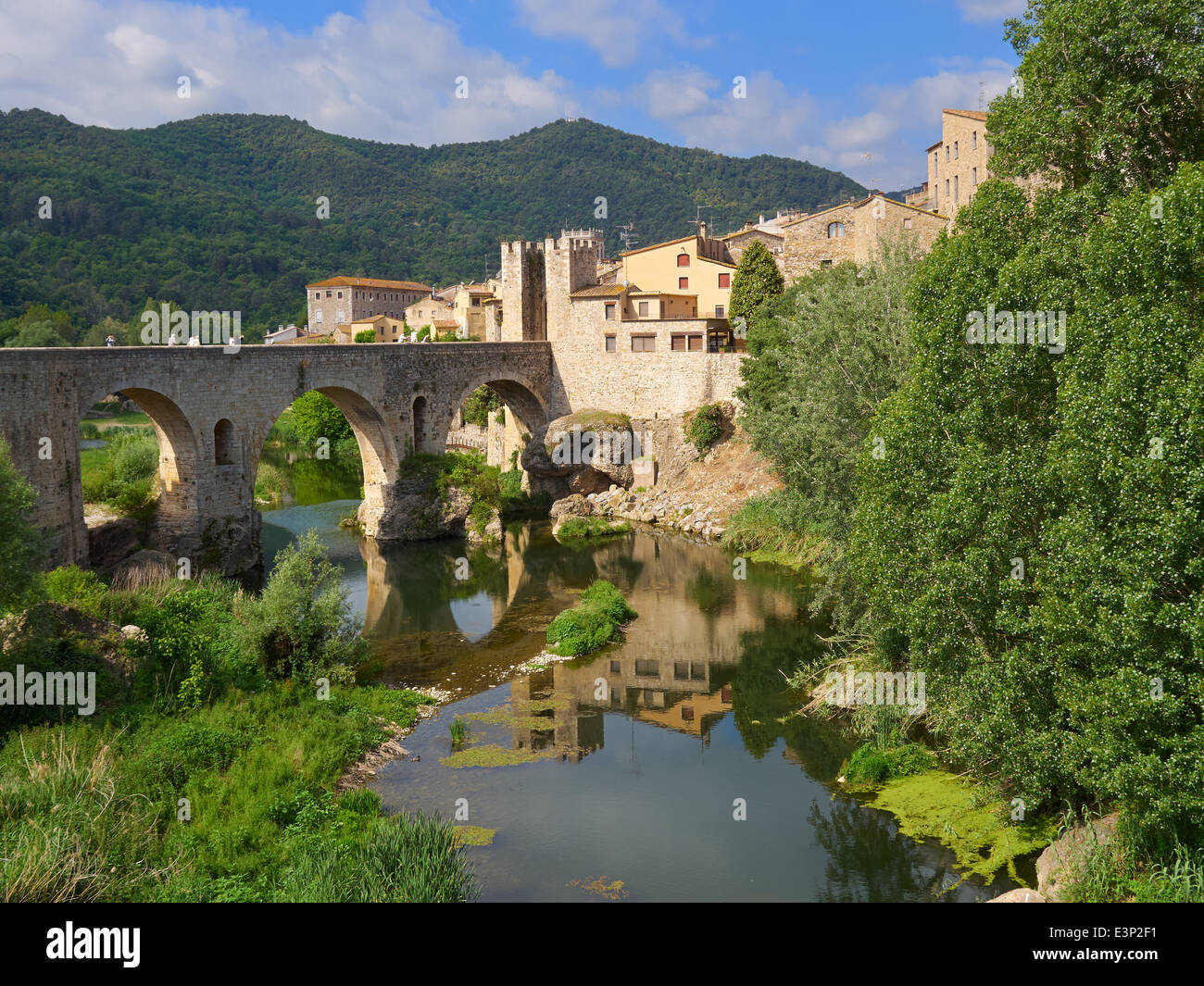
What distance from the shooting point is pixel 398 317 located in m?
70.8

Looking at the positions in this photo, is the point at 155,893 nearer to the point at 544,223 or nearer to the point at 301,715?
the point at 301,715

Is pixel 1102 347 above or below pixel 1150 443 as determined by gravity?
above

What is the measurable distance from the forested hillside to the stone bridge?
3056 centimetres

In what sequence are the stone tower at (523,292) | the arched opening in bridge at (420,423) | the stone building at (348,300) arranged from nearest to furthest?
the arched opening in bridge at (420,423), the stone tower at (523,292), the stone building at (348,300)

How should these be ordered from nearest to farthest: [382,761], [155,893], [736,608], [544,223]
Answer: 1. [155,893]
2. [382,761]
3. [736,608]
4. [544,223]

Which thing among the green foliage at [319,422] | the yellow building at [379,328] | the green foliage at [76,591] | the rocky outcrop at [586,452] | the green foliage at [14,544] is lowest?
the green foliage at [76,591]

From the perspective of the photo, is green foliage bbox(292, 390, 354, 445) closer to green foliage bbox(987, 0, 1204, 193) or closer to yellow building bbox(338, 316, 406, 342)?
yellow building bbox(338, 316, 406, 342)

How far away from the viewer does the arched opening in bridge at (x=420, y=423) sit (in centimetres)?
3741

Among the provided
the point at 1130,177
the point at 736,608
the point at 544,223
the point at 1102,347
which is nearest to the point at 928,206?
the point at 736,608

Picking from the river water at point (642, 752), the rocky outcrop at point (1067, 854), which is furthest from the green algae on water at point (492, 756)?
the rocky outcrop at point (1067, 854)

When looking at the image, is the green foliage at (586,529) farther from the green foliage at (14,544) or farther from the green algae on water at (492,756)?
the green foliage at (14,544)

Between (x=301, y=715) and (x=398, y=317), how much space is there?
56.7 m

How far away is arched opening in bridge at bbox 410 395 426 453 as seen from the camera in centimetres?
3741

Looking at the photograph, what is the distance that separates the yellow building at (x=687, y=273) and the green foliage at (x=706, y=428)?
7.39m
